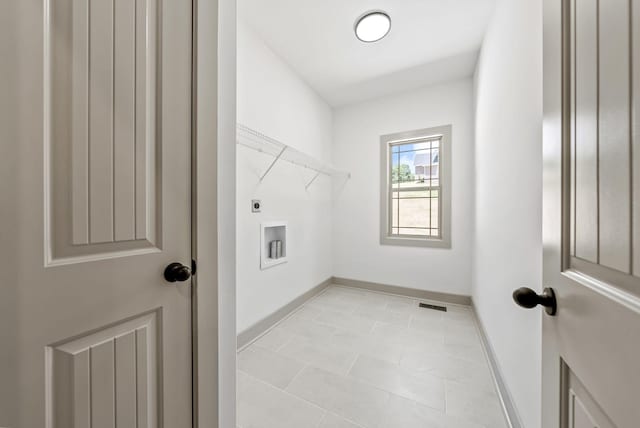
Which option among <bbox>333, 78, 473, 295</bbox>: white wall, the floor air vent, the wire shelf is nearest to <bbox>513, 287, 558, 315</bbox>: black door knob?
the wire shelf

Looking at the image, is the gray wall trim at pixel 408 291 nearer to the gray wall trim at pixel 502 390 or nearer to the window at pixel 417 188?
the window at pixel 417 188

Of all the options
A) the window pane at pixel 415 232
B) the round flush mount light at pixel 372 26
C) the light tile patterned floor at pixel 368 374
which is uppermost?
the round flush mount light at pixel 372 26

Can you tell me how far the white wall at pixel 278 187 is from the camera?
78.6 inches

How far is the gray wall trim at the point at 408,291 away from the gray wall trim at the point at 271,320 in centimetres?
49

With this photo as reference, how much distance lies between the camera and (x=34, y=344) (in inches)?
20.5

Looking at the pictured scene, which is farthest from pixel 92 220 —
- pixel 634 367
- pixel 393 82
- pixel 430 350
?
pixel 393 82

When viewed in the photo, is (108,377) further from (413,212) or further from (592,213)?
(413,212)

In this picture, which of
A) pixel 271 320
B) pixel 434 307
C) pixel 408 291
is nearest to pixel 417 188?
pixel 408 291

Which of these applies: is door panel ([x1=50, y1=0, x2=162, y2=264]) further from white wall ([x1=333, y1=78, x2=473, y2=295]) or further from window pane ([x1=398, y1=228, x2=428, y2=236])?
window pane ([x1=398, y1=228, x2=428, y2=236])

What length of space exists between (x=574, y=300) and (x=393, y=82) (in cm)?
301

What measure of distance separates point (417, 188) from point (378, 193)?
515mm

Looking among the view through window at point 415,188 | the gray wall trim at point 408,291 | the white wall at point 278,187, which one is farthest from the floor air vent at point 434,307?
the white wall at point 278,187

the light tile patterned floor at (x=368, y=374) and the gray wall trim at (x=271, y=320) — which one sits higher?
the gray wall trim at (x=271, y=320)

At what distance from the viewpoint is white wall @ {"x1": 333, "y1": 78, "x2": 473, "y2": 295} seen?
280cm
